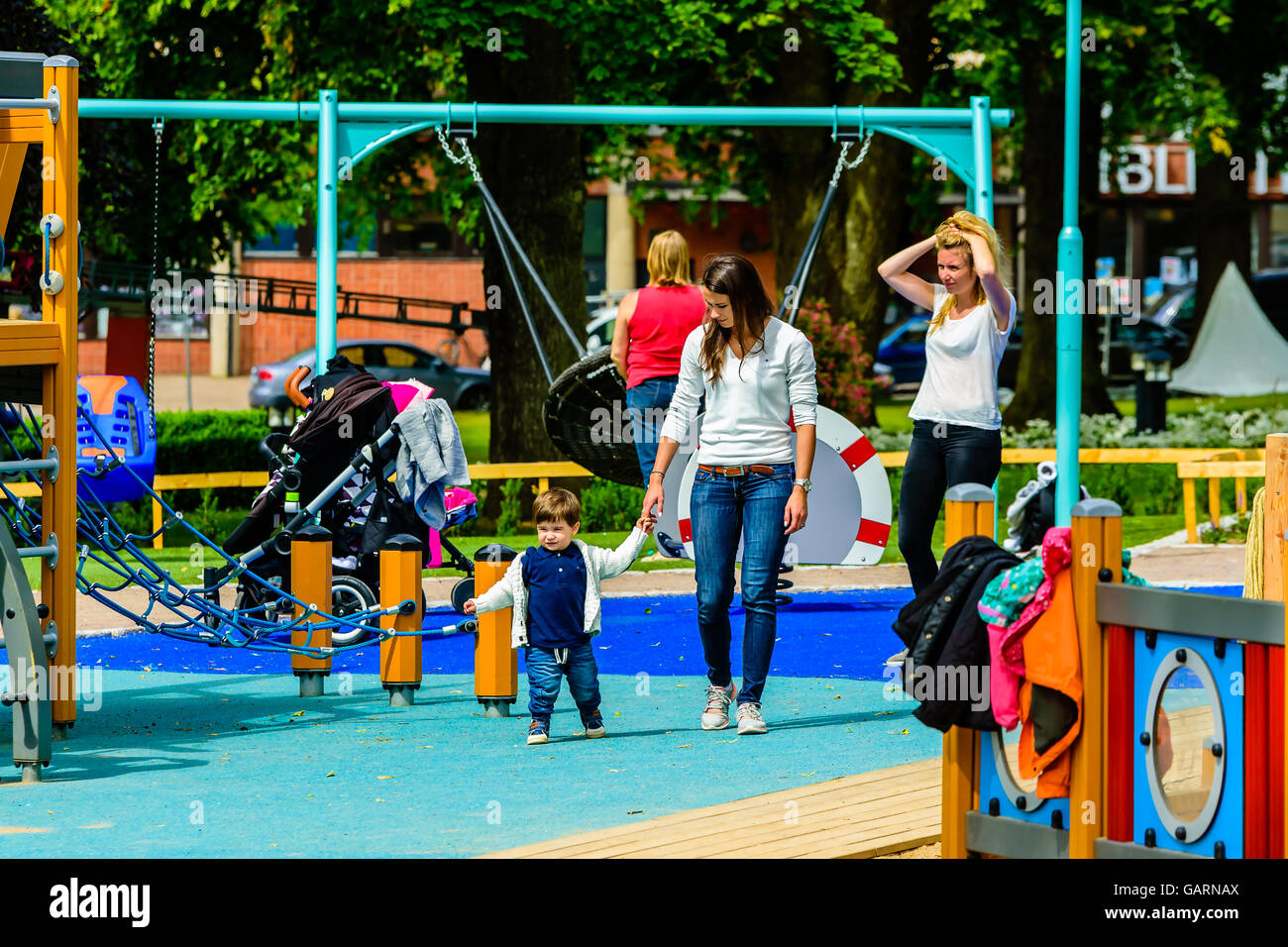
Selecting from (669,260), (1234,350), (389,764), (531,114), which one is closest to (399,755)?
(389,764)

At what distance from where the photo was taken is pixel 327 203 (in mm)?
12391

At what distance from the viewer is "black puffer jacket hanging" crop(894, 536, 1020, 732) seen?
206 inches

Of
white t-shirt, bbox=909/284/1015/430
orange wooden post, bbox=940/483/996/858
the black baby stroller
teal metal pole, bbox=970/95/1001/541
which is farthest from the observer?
teal metal pole, bbox=970/95/1001/541

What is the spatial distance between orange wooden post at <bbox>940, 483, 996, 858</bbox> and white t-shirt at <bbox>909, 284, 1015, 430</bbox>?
2.99 metres

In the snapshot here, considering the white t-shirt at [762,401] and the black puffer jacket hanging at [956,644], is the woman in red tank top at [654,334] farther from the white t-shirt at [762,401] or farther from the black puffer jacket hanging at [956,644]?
the black puffer jacket hanging at [956,644]

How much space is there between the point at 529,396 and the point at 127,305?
4.25 m

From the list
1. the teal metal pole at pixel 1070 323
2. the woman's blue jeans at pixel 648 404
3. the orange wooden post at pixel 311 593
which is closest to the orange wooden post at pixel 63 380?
the orange wooden post at pixel 311 593

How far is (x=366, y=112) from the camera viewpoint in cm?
1248

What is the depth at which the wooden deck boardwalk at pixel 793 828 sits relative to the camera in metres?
5.59

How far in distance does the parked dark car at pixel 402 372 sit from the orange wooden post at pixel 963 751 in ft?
103

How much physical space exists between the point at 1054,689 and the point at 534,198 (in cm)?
1328

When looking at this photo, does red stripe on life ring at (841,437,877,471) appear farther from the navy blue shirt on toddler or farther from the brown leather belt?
the navy blue shirt on toddler

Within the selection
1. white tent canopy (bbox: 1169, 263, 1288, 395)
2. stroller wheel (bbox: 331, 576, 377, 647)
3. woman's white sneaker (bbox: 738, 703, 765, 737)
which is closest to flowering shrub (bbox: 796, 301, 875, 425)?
stroller wheel (bbox: 331, 576, 377, 647)

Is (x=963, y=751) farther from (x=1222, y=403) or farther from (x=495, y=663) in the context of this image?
(x=1222, y=403)
